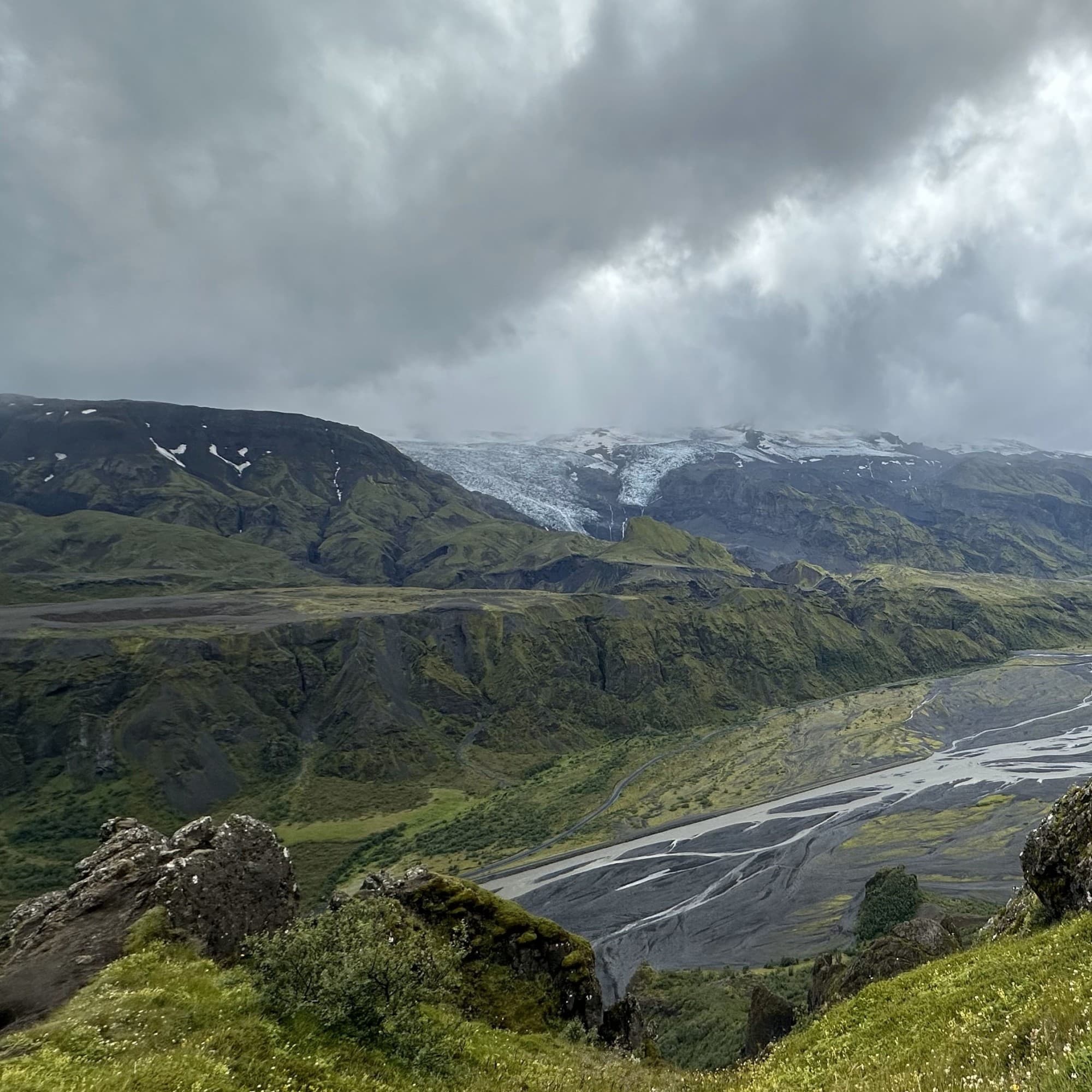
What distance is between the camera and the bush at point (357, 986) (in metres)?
16.8

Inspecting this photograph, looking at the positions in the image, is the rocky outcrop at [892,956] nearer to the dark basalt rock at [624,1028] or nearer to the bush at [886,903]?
the dark basalt rock at [624,1028]

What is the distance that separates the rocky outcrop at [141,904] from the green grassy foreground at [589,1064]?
2.13 metres

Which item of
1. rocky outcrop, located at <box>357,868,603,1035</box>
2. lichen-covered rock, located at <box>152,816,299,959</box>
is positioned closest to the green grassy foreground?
lichen-covered rock, located at <box>152,816,299,959</box>

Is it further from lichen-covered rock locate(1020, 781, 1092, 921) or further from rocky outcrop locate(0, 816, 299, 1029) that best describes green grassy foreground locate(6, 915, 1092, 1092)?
lichen-covered rock locate(1020, 781, 1092, 921)

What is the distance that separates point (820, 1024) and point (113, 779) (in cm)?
13142

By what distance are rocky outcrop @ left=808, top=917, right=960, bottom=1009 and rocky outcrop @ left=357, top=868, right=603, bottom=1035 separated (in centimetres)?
1220

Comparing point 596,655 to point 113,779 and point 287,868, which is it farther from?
point 287,868

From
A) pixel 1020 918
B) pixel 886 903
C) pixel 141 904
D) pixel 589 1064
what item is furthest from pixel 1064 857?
pixel 886 903

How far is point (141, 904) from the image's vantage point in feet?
75.6

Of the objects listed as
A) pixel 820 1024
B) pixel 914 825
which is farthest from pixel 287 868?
pixel 914 825

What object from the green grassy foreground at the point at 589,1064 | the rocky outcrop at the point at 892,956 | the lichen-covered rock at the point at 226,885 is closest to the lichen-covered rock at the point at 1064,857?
the green grassy foreground at the point at 589,1064

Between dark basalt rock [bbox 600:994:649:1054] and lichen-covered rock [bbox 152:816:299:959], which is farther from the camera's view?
dark basalt rock [bbox 600:994:649:1054]

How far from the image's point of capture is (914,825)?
89.4 metres

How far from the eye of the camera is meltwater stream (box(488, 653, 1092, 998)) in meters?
66.3
